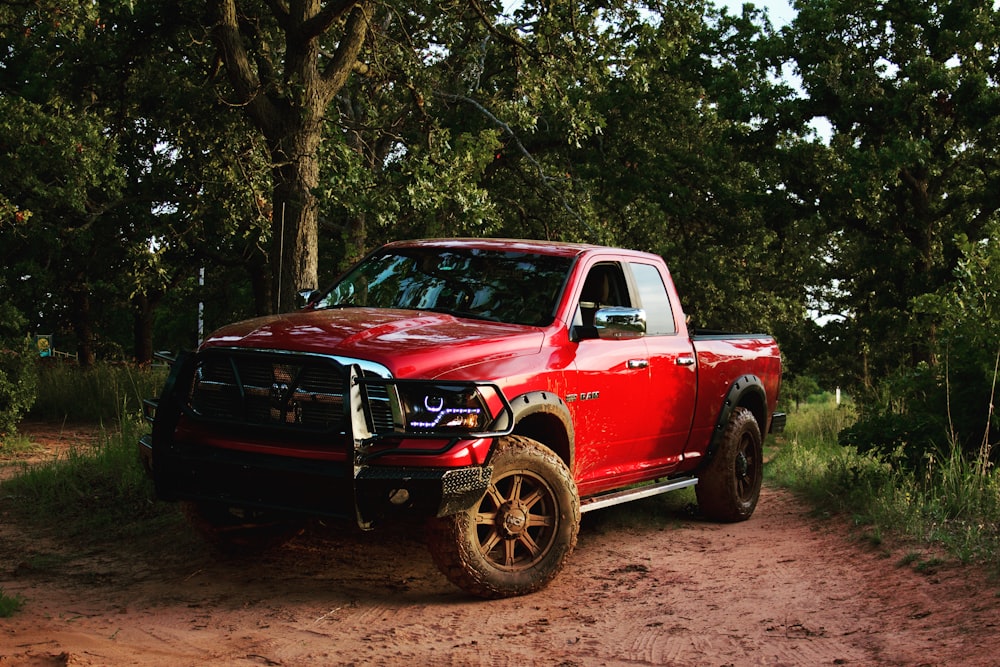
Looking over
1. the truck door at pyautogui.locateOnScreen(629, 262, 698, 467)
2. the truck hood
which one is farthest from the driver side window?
the truck hood

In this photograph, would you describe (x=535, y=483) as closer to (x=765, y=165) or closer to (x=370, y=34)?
(x=370, y=34)

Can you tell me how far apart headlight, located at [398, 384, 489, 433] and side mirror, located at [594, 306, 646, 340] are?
1217 millimetres

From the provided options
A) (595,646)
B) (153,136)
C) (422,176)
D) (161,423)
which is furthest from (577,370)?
(153,136)

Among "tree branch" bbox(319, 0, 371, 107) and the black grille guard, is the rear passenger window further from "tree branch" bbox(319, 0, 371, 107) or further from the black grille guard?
"tree branch" bbox(319, 0, 371, 107)

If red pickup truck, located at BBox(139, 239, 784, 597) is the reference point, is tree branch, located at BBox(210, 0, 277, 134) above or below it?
above

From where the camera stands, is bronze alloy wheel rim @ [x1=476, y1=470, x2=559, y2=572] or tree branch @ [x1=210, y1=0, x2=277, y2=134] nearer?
bronze alloy wheel rim @ [x1=476, y1=470, x2=559, y2=572]

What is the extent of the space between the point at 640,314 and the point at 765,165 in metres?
23.3

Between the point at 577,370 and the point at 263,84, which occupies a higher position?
the point at 263,84

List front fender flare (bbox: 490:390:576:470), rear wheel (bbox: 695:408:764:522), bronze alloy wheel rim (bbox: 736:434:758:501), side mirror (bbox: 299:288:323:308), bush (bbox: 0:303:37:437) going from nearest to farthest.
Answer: front fender flare (bbox: 490:390:576:470), side mirror (bbox: 299:288:323:308), rear wheel (bbox: 695:408:764:522), bronze alloy wheel rim (bbox: 736:434:758:501), bush (bbox: 0:303:37:437)

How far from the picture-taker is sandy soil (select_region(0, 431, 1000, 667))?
16.8 ft

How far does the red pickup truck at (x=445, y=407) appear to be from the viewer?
5.63 meters

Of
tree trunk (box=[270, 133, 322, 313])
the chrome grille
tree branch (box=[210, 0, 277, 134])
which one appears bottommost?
the chrome grille

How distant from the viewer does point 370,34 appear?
14.6 metres

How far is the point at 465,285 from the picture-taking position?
714 cm
